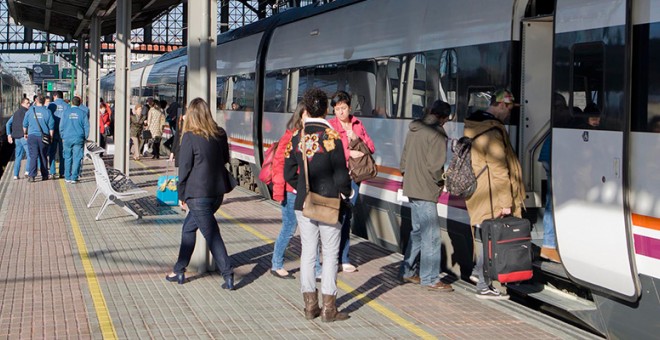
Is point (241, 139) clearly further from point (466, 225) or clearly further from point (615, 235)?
point (615, 235)

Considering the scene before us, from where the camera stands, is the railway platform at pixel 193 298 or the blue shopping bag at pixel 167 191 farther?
the blue shopping bag at pixel 167 191

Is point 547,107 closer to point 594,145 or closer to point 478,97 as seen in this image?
point 478,97

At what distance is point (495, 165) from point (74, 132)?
38.7ft

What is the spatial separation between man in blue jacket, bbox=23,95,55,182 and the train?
23.1 feet

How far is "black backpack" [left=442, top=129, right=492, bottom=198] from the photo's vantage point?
26.3 ft

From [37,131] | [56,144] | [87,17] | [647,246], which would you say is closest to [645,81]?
[647,246]

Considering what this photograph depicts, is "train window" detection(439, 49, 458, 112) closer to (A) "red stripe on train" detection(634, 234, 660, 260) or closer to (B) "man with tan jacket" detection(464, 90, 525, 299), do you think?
(B) "man with tan jacket" detection(464, 90, 525, 299)

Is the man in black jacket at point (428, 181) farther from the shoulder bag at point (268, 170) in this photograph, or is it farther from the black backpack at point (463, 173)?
the shoulder bag at point (268, 170)

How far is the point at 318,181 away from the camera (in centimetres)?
705

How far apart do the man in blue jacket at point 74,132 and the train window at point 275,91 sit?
3.83 metres

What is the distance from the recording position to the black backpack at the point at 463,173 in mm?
8016

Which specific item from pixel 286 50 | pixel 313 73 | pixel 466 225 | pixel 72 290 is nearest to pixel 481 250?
pixel 466 225

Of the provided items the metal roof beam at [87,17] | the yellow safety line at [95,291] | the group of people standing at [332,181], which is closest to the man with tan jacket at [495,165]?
the group of people standing at [332,181]

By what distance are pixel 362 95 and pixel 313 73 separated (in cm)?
236
